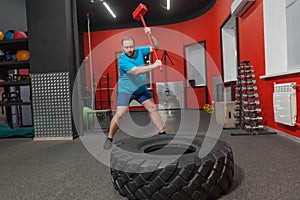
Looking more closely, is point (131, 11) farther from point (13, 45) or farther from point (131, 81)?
point (131, 81)

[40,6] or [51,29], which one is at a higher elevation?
[40,6]

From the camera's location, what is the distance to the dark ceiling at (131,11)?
5.87m

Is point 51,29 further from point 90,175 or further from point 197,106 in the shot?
point 197,106

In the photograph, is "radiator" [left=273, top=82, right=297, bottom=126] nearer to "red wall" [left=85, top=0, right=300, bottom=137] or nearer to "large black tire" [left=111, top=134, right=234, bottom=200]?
"red wall" [left=85, top=0, right=300, bottom=137]

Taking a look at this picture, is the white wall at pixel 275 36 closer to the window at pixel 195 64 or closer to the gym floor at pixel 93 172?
the gym floor at pixel 93 172

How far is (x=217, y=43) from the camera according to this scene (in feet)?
18.6

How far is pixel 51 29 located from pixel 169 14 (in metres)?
4.49

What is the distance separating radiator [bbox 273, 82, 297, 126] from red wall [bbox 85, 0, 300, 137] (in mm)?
73

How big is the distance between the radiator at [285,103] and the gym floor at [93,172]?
0.23 metres

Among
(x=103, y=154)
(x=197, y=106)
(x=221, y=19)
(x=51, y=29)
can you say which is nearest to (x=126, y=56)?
(x=103, y=154)

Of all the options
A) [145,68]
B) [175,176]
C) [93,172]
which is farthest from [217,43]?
[175,176]

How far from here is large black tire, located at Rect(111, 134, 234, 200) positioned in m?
1.03

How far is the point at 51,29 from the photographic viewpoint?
10.2ft

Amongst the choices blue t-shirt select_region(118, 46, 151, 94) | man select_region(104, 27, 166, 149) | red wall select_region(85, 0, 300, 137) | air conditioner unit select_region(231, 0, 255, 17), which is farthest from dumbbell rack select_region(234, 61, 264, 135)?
blue t-shirt select_region(118, 46, 151, 94)
